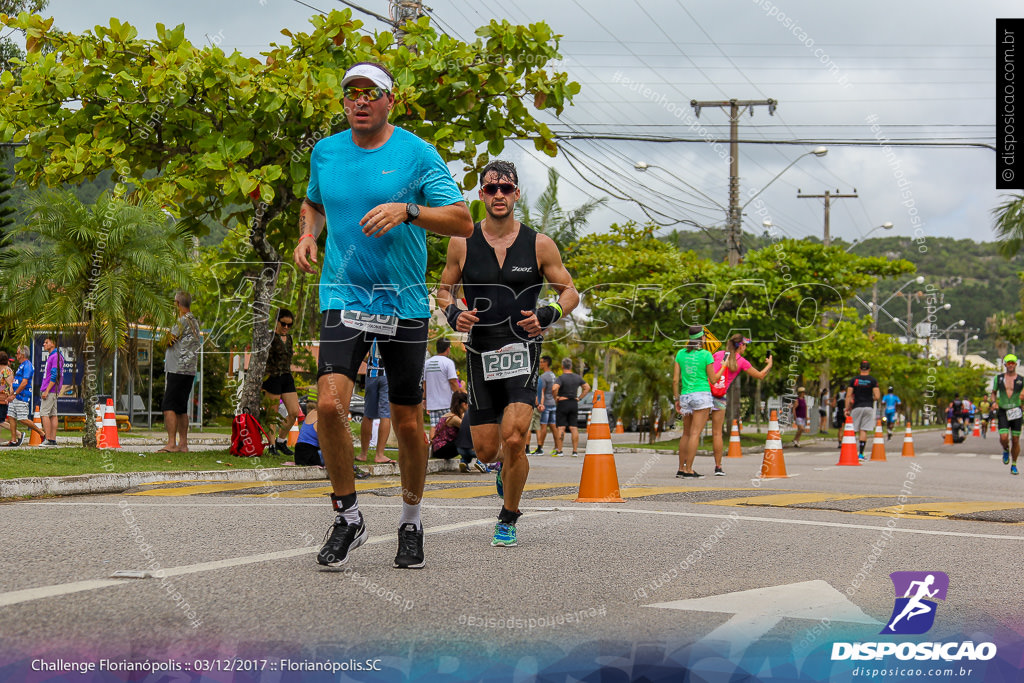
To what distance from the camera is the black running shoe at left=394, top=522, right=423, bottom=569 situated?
4.97 m

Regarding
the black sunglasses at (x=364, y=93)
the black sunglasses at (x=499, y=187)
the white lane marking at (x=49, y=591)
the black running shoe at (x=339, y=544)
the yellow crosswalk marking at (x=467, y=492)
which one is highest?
the black sunglasses at (x=364, y=93)

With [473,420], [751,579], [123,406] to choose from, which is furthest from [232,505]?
[123,406]

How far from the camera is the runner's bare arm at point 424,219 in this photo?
464 cm

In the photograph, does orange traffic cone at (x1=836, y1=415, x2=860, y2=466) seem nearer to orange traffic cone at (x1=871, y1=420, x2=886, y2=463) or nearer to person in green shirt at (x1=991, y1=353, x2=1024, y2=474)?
person in green shirt at (x1=991, y1=353, x2=1024, y2=474)

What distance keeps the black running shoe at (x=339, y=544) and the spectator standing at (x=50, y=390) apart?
45.4ft

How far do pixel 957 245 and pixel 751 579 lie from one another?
171 m

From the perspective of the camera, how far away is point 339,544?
4.81 metres

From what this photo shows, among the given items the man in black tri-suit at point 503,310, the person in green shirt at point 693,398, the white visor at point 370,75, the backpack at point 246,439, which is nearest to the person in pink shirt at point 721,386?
the person in green shirt at point 693,398

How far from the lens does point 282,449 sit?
1516cm

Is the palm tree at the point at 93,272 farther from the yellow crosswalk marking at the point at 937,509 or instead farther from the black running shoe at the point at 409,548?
the black running shoe at the point at 409,548

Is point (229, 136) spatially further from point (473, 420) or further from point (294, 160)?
point (473, 420)

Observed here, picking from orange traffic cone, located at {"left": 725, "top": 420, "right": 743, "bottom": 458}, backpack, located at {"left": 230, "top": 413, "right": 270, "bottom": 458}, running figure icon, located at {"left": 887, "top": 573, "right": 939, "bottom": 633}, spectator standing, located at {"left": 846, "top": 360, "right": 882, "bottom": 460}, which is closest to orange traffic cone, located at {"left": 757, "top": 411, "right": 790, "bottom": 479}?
backpack, located at {"left": 230, "top": 413, "right": 270, "bottom": 458}

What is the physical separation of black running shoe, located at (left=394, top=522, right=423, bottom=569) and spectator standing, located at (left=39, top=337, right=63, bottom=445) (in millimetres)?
13828

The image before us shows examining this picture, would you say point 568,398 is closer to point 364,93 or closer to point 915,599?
point 364,93
